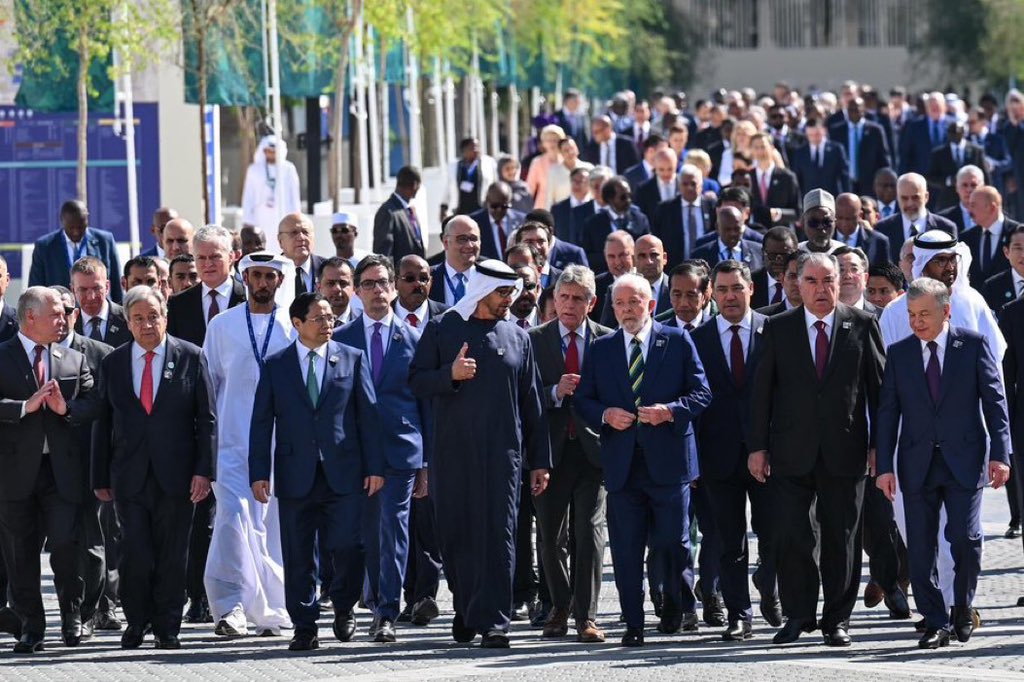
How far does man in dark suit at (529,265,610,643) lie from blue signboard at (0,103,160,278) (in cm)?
1250

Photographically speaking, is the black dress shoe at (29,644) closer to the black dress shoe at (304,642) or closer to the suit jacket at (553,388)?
the black dress shoe at (304,642)

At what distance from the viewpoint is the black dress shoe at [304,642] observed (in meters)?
12.3

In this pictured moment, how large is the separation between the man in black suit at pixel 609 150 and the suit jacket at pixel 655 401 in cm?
1586

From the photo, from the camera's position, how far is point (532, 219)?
719 inches

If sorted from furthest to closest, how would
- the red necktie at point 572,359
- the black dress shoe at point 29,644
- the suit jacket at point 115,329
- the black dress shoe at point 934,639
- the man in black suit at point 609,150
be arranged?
the man in black suit at point 609,150
the suit jacket at point 115,329
the red necktie at point 572,359
the black dress shoe at point 29,644
the black dress shoe at point 934,639

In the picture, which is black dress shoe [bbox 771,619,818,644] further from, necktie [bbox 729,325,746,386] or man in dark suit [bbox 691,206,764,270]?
man in dark suit [bbox 691,206,764,270]

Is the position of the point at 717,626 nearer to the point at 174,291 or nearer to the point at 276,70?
the point at 174,291

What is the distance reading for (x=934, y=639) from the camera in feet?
39.3

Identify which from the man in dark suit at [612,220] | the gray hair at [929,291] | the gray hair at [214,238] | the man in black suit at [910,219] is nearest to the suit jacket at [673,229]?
the man in dark suit at [612,220]

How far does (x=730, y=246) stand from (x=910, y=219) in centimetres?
197

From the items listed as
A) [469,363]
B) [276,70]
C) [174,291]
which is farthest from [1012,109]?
[469,363]

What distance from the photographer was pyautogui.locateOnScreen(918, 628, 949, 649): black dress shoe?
39.3 ft

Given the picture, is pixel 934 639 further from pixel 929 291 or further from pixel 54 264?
pixel 54 264

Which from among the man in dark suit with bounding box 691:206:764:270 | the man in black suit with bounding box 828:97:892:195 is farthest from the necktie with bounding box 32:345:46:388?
the man in black suit with bounding box 828:97:892:195
